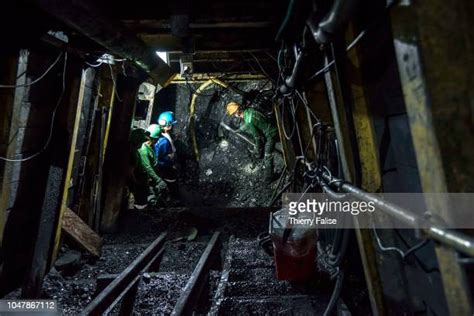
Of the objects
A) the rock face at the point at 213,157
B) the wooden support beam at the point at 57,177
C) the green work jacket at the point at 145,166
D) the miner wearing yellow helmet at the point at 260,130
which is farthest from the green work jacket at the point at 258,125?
the wooden support beam at the point at 57,177

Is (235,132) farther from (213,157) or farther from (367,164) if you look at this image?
(367,164)

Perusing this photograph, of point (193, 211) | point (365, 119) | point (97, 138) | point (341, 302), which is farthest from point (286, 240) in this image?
point (97, 138)

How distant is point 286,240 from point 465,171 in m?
2.34

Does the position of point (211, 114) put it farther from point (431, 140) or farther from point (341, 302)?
point (431, 140)

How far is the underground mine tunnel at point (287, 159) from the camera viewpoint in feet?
3.86

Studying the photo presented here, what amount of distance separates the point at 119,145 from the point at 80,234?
79.1 inches

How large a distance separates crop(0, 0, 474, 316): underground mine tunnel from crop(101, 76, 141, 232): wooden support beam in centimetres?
3

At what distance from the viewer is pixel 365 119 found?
2299mm

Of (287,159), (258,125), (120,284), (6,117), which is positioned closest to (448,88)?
(120,284)

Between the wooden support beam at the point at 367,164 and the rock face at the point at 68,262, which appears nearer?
the wooden support beam at the point at 367,164

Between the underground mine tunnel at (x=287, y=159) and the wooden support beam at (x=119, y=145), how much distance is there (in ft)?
0.10

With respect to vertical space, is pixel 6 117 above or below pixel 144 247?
above

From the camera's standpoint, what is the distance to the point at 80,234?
15.9 ft

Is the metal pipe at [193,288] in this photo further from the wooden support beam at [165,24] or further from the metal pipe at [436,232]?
the wooden support beam at [165,24]
